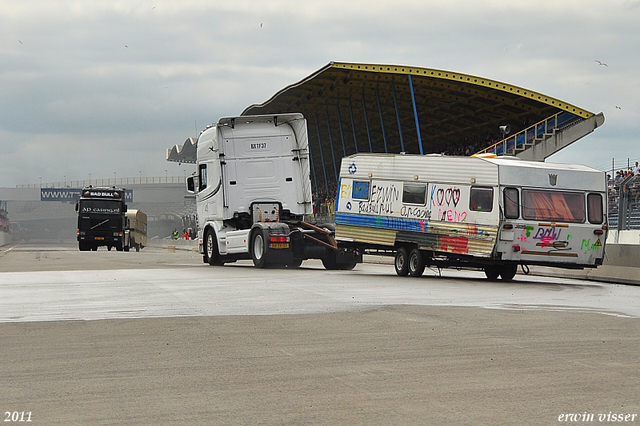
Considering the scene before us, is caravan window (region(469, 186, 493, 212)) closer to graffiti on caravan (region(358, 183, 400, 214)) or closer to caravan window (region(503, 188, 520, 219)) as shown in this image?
caravan window (region(503, 188, 520, 219))

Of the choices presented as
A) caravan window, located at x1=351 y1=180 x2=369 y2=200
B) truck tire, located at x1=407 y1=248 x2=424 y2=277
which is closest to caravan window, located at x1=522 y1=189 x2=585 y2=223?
truck tire, located at x1=407 y1=248 x2=424 y2=277

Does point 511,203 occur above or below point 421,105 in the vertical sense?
below

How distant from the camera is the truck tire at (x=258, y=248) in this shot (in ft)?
71.8

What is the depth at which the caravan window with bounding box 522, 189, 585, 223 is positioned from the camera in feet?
60.4

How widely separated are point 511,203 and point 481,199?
0.65 meters

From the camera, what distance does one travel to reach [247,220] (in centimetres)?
2362

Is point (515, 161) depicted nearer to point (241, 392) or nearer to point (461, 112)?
point (241, 392)

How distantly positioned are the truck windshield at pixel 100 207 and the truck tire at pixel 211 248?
2395 centimetres

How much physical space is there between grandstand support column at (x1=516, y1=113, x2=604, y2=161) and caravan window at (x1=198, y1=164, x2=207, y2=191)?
839 inches

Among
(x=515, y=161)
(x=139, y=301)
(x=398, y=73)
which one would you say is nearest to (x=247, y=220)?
(x=515, y=161)

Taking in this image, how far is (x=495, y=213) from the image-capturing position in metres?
18.3

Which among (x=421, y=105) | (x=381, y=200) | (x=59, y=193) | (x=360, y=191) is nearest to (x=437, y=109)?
(x=421, y=105)

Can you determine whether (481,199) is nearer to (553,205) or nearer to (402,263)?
(553,205)

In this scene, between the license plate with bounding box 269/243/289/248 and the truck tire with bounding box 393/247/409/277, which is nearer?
the truck tire with bounding box 393/247/409/277
